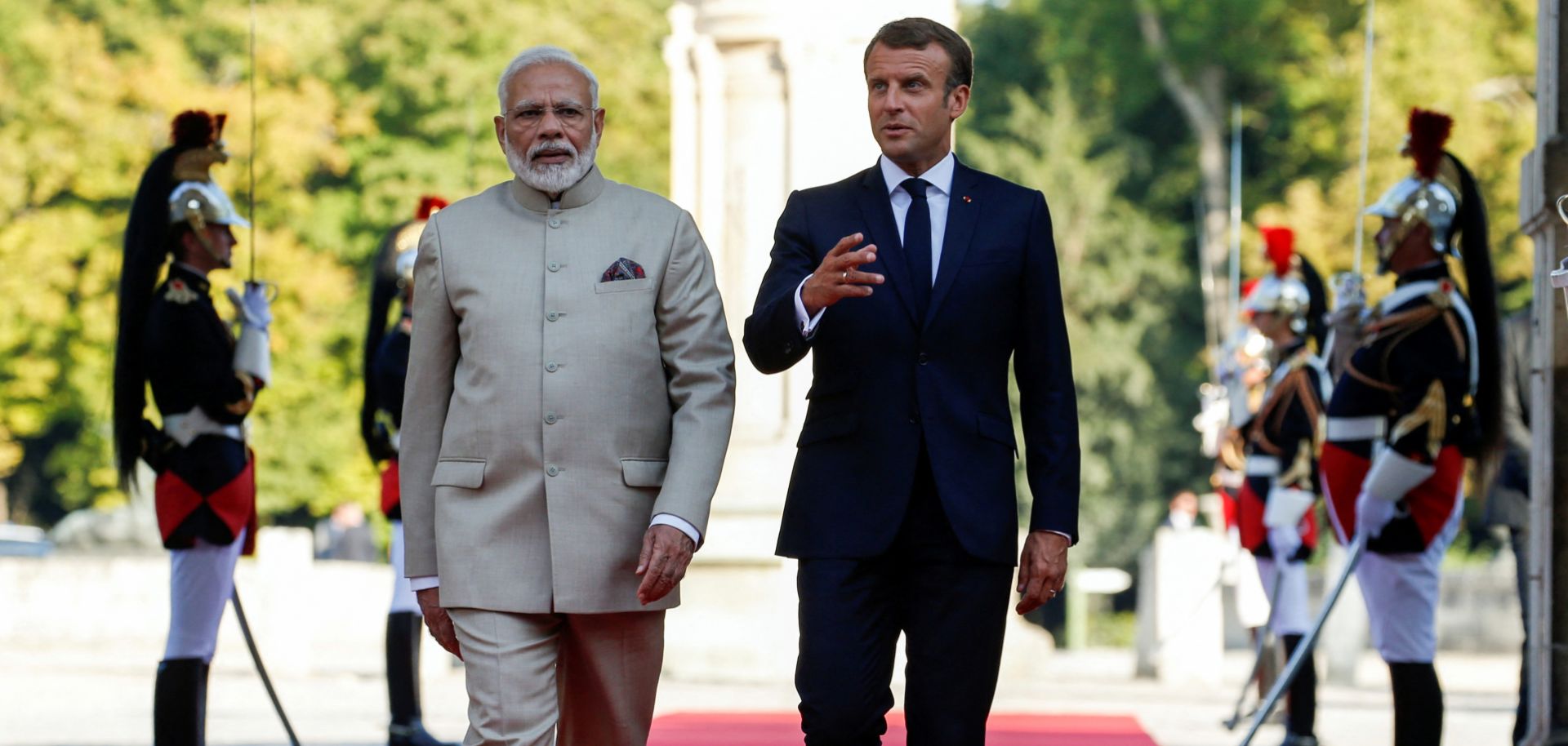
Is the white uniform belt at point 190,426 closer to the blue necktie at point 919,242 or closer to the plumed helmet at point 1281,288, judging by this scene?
the blue necktie at point 919,242

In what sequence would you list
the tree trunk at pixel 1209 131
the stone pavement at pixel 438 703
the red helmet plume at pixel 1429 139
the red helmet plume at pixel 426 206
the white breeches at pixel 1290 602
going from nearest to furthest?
the red helmet plume at pixel 1429 139 → the red helmet plume at pixel 426 206 → the white breeches at pixel 1290 602 → the stone pavement at pixel 438 703 → the tree trunk at pixel 1209 131

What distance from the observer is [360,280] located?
126 ft

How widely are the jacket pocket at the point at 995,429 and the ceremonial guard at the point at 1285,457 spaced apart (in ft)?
19.7

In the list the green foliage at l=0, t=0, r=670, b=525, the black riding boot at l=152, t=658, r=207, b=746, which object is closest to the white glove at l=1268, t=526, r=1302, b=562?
the black riding boot at l=152, t=658, r=207, b=746

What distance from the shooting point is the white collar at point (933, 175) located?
6.07 m

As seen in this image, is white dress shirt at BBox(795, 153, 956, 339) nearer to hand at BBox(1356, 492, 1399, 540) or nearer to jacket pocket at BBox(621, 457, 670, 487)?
jacket pocket at BBox(621, 457, 670, 487)

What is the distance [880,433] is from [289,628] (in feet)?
49.8

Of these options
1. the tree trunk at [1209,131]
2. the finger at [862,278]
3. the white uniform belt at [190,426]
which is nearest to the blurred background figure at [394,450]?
the white uniform belt at [190,426]

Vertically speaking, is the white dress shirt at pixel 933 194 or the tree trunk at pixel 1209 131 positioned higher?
the tree trunk at pixel 1209 131

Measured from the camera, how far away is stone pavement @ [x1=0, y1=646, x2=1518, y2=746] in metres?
13.1

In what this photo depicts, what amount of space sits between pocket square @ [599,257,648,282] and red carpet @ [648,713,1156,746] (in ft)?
12.4

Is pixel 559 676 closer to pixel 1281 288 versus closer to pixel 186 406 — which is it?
pixel 186 406

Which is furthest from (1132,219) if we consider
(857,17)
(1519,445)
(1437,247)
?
(1437,247)

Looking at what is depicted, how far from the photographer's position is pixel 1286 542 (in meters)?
12.2
